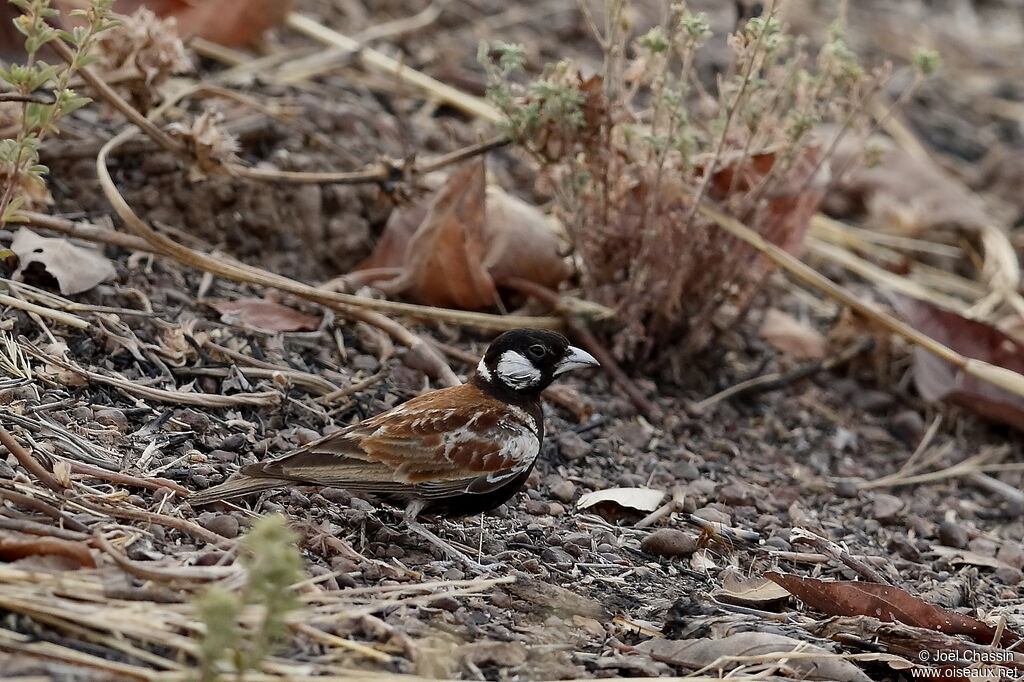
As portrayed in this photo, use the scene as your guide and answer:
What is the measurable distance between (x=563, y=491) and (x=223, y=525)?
1.39 meters

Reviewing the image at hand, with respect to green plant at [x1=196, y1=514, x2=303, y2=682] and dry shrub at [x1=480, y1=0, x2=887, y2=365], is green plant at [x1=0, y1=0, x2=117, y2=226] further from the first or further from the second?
green plant at [x1=196, y1=514, x2=303, y2=682]

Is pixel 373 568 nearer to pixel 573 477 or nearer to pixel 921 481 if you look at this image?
pixel 573 477

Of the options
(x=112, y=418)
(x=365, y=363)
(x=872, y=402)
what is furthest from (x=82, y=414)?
(x=872, y=402)

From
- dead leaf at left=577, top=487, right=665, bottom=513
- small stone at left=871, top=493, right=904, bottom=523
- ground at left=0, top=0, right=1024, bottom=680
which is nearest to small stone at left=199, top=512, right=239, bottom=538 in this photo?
ground at left=0, top=0, right=1024, bottom=680

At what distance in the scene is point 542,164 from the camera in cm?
545

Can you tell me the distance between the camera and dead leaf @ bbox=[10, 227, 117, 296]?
4.87 m

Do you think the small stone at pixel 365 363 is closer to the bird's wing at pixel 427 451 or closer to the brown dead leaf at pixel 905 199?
the bird's wing at pixel 427 451

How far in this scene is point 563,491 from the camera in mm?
4789

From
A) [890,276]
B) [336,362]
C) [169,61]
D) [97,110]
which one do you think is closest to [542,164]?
[336,362]

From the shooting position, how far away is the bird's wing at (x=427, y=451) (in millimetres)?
4164

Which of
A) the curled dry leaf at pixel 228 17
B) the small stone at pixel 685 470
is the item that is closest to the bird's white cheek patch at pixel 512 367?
the small stone at pixel 685 470

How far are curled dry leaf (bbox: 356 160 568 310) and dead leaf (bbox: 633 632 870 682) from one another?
2412 mm

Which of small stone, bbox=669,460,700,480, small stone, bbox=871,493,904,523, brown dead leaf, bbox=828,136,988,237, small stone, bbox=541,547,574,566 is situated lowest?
small stone, bbox=871,493,904,523

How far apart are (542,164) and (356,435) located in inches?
66.2
